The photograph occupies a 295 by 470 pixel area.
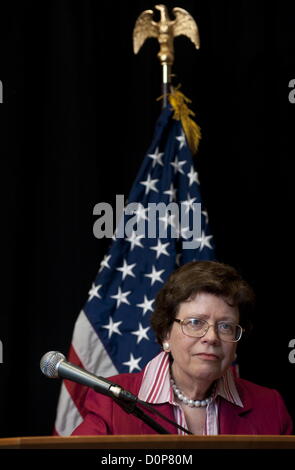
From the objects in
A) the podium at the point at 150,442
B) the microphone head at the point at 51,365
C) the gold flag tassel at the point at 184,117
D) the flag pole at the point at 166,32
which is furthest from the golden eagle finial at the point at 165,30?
the podium at the point at 150,442

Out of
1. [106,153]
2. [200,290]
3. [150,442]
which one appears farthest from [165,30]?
[150,442]

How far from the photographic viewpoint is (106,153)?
375 centimetres

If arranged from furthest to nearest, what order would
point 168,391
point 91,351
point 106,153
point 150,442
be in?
point 106,153, point 91,351, point 168,391, point 150,442

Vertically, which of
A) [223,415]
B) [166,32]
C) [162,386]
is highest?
[166,32]

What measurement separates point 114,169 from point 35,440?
272 centimetres

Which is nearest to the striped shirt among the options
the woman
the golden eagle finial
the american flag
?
the woman

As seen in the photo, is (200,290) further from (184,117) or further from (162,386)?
(184,117)

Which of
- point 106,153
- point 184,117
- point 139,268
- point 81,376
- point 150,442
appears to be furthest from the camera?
point 106,153

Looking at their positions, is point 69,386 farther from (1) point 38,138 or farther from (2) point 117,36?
(2) point 117,36

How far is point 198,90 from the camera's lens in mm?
3830

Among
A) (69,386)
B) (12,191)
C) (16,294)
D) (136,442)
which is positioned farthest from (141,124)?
(136,442)

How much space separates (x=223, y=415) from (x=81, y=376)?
1.06 meters

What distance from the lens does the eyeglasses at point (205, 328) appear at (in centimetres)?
227

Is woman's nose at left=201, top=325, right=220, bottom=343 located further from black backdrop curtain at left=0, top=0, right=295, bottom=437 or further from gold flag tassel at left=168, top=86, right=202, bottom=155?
black backdrop curtain at left=0, top=0, right=295, bottom=437
